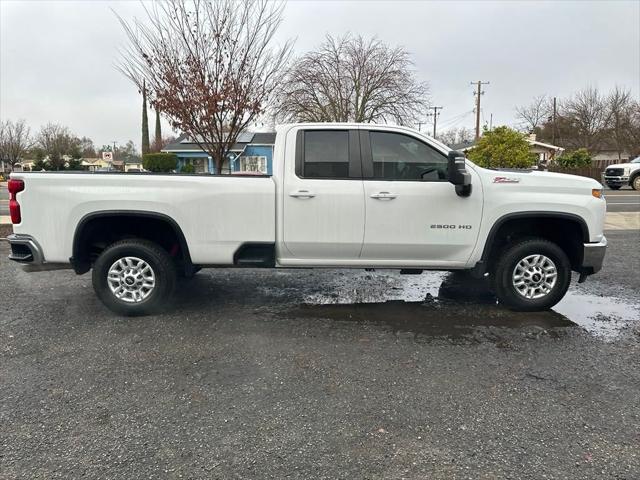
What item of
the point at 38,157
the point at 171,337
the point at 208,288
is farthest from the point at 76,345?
the point at 38,157

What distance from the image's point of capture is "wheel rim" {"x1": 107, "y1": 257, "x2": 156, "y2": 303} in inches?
183

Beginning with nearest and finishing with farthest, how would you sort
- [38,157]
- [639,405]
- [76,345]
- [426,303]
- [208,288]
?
[639,405] < [76,345] < [426,303] < [208,288] < [38,157]

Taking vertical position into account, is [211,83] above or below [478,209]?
above

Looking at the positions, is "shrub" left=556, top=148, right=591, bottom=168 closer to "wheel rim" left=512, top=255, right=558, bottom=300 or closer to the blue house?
the blue house

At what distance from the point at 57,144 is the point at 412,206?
6226 centimetres

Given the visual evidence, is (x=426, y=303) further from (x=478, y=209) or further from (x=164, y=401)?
(x=164, y=401)

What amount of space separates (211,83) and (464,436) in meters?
8.92

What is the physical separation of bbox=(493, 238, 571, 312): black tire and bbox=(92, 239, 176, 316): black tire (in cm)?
346

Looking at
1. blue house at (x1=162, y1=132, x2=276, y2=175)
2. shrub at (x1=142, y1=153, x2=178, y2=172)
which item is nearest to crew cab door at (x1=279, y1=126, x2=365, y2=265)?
shrub at (x1=142, y1=153, x2=178, y2=172)

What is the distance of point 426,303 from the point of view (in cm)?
527

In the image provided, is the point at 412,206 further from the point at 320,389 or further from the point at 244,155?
the point at 244,155

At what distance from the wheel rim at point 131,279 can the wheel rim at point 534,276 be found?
3821 mm

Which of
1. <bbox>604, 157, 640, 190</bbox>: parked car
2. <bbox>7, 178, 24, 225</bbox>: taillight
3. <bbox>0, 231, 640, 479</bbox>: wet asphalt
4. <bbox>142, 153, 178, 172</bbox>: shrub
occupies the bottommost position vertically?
<bbox>0, 231, 640, 479</bbox>: wet asphalt

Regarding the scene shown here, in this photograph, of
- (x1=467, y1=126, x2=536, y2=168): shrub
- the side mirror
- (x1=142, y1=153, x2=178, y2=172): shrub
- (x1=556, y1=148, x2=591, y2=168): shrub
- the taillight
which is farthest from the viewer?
(x1=556, y1=148, x2=591, y2=168): shrub
